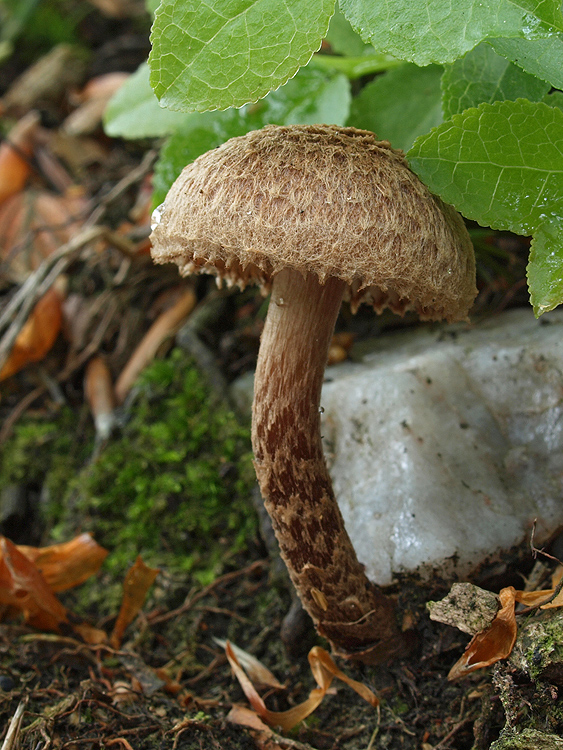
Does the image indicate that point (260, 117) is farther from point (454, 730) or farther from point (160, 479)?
point (454, 730)

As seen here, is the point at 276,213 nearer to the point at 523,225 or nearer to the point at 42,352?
the point at 523,225

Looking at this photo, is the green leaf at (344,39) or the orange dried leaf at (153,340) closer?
the green leaf at (344,39)

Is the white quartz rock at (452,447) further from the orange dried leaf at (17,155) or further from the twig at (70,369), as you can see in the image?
the orange dried leaf at (17,155)

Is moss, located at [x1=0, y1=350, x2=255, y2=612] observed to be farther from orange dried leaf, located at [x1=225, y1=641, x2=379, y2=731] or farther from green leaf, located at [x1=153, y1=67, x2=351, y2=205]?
green leaf, located at [x1=153, y1=67, x2=351, y2=205]

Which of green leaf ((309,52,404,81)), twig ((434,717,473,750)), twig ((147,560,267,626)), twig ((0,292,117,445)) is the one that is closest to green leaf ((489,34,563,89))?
green leaf ((309,52,404,81))

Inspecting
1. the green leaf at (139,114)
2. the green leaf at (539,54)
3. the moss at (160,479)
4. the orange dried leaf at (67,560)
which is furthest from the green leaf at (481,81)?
the orange dried leaf at (67,560)

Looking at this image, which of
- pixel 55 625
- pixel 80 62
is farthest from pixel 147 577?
pixel 80 62
